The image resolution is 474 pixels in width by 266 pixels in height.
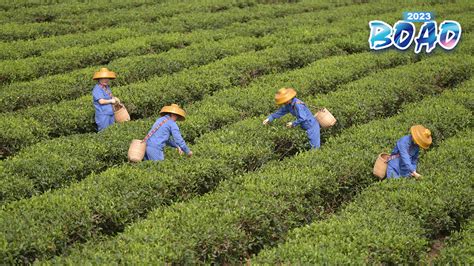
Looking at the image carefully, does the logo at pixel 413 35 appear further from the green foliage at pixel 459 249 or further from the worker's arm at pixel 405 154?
the green foliage at pixel 459 249

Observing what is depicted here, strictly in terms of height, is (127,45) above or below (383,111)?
above

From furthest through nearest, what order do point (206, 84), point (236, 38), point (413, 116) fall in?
1. point (236, 38)
2. point (206, 84)
3. point (413, 116)

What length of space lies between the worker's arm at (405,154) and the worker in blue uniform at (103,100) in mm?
6515

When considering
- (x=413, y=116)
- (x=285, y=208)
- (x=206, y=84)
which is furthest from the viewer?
(x=206, y=84)

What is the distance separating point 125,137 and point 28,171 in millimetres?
2271

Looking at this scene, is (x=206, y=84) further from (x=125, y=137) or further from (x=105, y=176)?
(x=105, y=176)

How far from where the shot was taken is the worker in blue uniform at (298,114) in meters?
12.1

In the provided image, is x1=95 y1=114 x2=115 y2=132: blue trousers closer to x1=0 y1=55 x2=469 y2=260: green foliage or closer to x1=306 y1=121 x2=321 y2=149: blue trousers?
x1=0 y1=55 x2=469 y2=260: green foliage

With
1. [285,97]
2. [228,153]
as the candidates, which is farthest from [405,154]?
[228,153]

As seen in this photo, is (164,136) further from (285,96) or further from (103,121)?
(103,121)

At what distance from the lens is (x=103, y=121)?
44.4 ft

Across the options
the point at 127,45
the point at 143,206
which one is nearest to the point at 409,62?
the point at 127,45

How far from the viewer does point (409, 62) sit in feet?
64.1

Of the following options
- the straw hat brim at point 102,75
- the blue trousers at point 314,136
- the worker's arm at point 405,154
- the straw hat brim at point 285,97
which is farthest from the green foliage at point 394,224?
the straw hat brim at point 102,75
